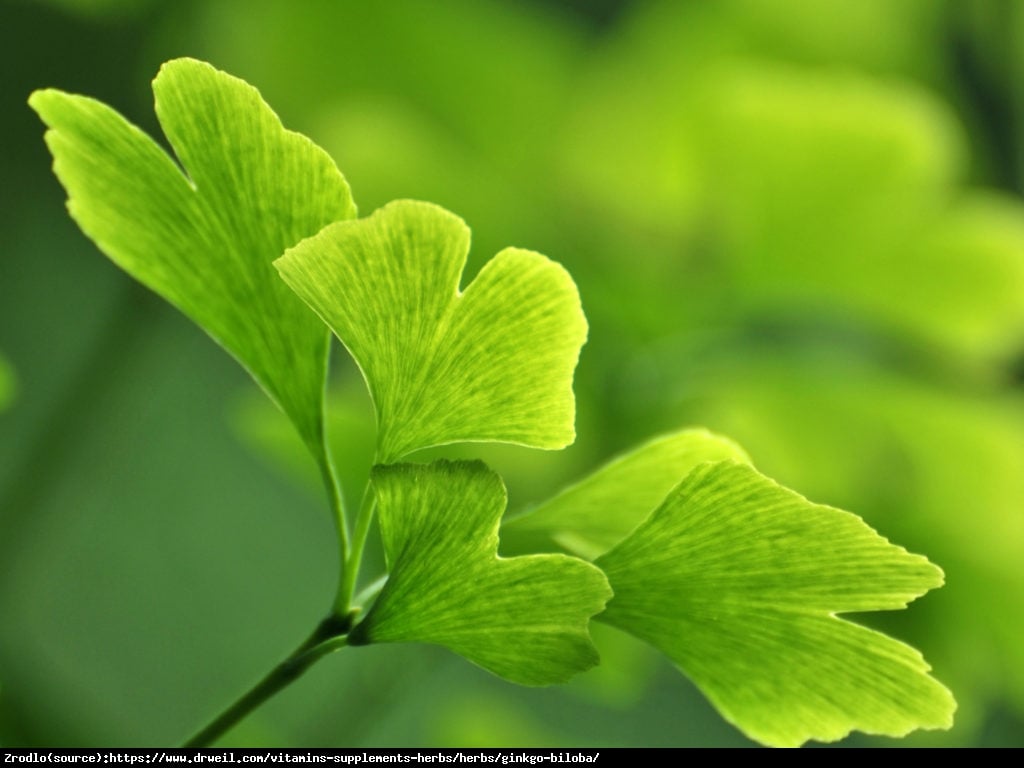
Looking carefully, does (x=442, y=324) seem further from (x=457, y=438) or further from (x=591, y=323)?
(x=591, y=323)

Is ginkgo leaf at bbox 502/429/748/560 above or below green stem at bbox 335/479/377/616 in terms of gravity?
above

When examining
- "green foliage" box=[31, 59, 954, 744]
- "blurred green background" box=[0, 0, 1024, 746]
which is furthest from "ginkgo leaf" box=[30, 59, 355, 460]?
"blurred green background" box=[0, 0, 1024, 746]

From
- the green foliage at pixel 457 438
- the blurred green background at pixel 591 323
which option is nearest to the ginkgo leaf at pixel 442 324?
the green foliage at pixel 457 438

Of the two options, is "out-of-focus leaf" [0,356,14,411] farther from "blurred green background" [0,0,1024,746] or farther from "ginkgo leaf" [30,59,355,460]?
"blurred green background" [0,0,1024,746]

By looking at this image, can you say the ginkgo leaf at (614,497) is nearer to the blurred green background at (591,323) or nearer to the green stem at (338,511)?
the green stem at (338,511)

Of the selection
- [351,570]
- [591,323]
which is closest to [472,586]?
[351,570]

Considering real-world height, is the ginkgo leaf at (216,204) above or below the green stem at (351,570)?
above

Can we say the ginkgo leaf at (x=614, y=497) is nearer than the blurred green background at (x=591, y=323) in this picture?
Yes
